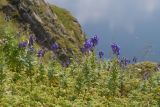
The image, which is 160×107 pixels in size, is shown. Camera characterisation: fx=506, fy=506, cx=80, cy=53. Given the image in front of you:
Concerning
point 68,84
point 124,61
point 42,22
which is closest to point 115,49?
point 68,84

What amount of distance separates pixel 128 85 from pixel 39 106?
6077 mm

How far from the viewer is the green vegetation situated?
16.5 metres

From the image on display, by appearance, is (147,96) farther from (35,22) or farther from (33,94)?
(35,22)

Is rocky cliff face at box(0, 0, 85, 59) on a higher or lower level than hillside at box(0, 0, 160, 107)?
higher

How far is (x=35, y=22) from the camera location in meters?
35.9

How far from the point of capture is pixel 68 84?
1862 cm

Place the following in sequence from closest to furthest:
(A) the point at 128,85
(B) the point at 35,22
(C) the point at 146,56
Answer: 1. (A) the point at 128,85
2. (C) the point at 146,56
3. (B) the point at 35,22

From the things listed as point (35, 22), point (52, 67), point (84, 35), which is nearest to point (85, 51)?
point (52, 67)

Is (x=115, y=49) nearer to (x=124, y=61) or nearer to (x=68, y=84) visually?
(x=68, y=84)

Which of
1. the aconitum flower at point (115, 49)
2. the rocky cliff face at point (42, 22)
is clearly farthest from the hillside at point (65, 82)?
the rocky cliff face at point (42, 22)

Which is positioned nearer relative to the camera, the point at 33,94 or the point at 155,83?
the point at 33,94

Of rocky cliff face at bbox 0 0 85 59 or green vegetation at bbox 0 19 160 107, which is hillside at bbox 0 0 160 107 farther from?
rocky cliff face at bbox 0 0 85 59

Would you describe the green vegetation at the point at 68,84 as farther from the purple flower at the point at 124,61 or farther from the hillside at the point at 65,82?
the purple flower at the point at 124,61

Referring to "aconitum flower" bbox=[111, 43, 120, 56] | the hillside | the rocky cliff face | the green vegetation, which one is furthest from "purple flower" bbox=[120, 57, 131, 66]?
the rocky cliff face
